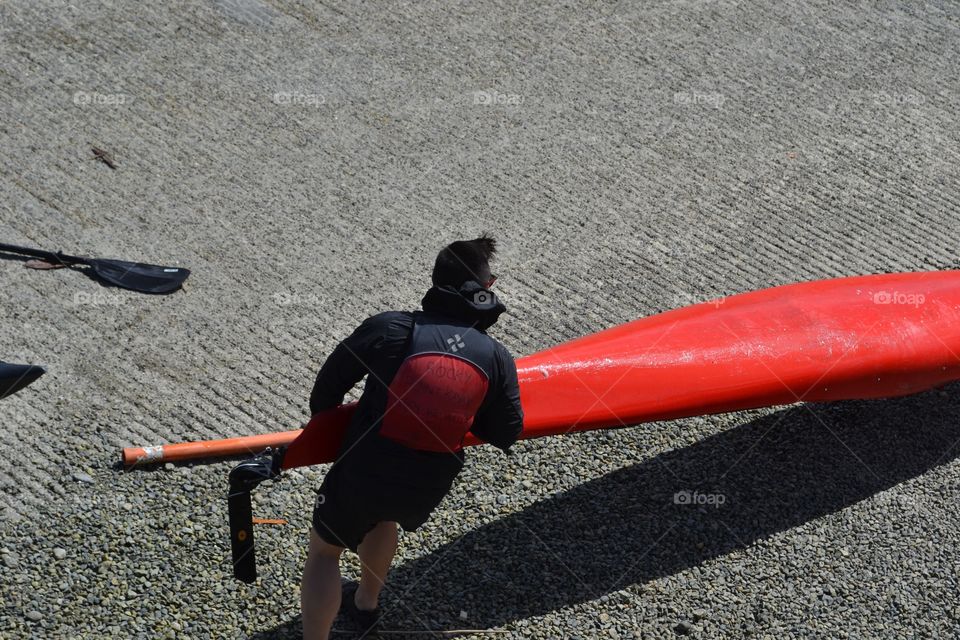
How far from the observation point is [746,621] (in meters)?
4.49

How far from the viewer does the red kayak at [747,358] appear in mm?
4859

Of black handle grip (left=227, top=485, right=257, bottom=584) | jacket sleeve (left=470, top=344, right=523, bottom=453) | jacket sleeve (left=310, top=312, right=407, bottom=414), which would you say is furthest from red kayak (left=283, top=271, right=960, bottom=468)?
black handle grip (left=227, top=485, right=257, bottom=584)

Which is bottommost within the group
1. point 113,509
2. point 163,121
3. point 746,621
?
point 746,621

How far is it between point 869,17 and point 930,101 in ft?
4.53

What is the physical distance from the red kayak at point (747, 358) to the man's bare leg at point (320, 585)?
0.85 m

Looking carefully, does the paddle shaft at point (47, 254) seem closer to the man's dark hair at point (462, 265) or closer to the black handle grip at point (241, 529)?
the black handle grip at point (241, 529)

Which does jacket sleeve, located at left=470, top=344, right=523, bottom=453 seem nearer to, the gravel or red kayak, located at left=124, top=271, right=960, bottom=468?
red kayak, located at left=124, top=271, right=960, bottom=468

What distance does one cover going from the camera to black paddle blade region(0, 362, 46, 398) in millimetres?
3559

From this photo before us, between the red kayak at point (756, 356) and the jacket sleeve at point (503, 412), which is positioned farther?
the red kayak at point (756, 356)

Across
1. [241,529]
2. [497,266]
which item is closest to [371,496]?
[241,529]

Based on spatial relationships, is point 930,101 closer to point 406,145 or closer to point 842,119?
point 842,119

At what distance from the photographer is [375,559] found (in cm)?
407

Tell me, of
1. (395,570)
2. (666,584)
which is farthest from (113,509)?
(666,584)

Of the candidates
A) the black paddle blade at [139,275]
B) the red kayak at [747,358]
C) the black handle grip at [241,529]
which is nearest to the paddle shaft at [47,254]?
→ the black paddle blade at [139,275]
